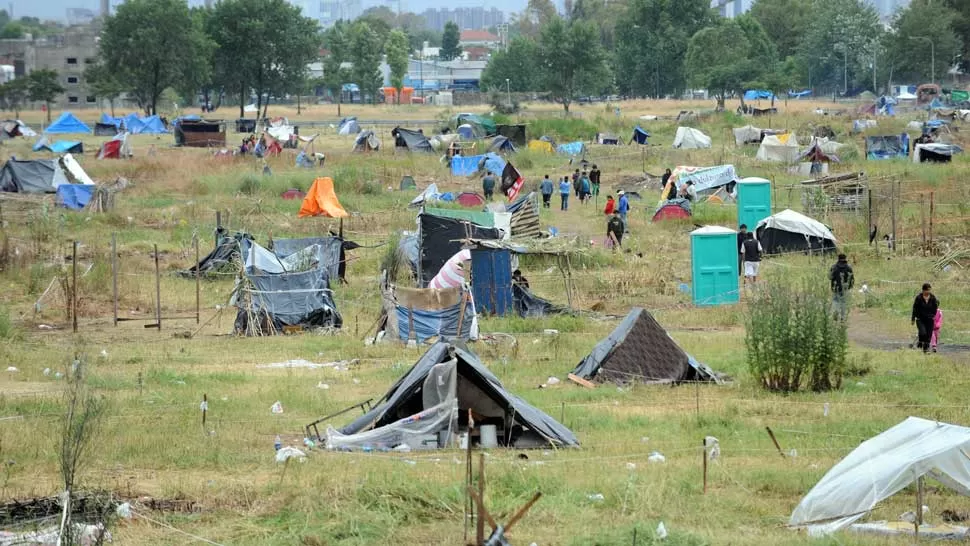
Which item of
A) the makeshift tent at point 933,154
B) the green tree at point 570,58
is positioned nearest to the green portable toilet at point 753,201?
the makeshift tent at point 933,154

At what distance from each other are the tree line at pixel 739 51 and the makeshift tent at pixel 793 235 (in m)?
51.7

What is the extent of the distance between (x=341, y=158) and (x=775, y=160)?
53.3ft

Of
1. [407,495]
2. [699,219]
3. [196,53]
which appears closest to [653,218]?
[699,219]

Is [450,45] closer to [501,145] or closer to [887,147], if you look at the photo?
[501,145]

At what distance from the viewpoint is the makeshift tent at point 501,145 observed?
5353cm

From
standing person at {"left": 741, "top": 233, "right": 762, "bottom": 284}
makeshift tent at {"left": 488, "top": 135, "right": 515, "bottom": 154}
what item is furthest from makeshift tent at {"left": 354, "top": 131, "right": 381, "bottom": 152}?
standing person at {"left": 741, "top": 233, "right": 762, "bottom": 284}

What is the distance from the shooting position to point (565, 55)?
8688cm

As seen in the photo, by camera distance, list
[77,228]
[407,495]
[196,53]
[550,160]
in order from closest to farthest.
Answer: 1. [407,495]
2. [77,228]
3. [550,160]
4. [196,53]

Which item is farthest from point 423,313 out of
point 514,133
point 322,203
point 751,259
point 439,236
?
point 514,133

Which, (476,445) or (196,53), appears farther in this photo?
(196,53)

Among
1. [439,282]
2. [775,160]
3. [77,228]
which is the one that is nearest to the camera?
[439,282]

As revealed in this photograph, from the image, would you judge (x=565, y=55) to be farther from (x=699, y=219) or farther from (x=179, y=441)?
(x=179, y=441)

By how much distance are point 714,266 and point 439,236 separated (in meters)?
5.05

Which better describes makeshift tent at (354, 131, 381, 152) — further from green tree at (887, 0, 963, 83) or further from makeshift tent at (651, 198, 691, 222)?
green tree at (887, 0, 963, 83)
